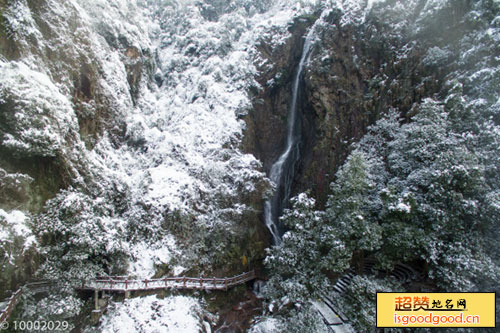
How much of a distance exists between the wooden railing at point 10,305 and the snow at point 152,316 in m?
3.91

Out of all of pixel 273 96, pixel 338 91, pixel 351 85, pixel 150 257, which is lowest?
pixel 150 257

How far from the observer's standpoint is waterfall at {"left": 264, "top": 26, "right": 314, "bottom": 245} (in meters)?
21.8

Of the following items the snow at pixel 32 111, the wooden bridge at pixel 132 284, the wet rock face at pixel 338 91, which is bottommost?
the wooden bridge at pixel 132 284

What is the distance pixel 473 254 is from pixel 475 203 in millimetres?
2239

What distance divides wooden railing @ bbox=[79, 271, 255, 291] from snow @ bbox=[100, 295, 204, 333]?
65cm

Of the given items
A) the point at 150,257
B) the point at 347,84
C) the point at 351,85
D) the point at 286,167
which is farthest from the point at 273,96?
the point at 150,257

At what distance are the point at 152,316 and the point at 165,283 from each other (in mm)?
1698

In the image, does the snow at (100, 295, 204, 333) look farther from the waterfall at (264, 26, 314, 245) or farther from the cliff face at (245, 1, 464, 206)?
the cliff face at (245, 1, 464, 206)

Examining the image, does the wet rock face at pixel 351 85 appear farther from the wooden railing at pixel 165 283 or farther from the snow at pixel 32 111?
the snow at pixel 32 111

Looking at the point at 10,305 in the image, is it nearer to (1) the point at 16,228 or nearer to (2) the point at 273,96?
(1) the point at 16,228

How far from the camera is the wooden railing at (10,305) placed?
981 centimetres

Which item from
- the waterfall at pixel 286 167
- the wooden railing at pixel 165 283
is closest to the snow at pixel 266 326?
the wooden railing at pixel 165 283

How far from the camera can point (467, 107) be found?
14.0 meters

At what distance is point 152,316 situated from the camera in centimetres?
1370
